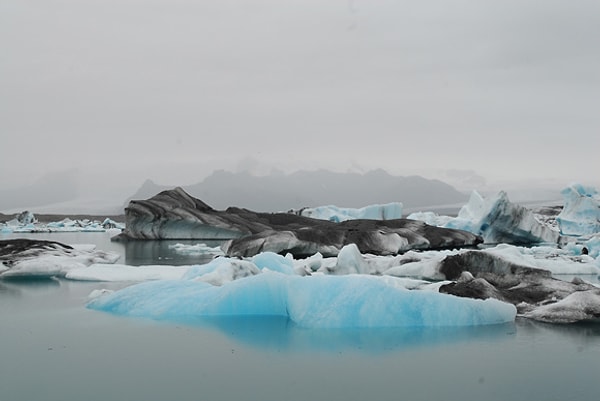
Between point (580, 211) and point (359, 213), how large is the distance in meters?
12.7

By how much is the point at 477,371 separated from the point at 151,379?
3.00 m

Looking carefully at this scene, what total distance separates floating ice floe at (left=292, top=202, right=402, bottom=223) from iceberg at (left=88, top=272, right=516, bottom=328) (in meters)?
25.6

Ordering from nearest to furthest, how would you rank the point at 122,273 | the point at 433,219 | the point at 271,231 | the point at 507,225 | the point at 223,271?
the point at 223,271, the point at 122,273, the point at 271,231, the point at 507,225, the point at 433,219

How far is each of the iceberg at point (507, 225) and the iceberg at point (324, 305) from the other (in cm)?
1951

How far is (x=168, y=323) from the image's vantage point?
7691 millimetres

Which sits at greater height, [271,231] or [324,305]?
[324,305]

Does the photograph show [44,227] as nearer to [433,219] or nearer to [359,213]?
[359,213]

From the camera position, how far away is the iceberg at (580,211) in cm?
3378

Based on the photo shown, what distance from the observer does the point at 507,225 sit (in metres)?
27.9

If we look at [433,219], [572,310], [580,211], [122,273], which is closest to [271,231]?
[122,273]

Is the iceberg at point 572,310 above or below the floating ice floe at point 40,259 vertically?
above

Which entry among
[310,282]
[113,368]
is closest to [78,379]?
[113,368]

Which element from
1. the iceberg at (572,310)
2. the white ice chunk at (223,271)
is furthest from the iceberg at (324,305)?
the white ice chunk at (223,271)

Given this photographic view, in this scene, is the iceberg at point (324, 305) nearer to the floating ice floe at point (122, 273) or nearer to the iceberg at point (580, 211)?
the floating ice floe at point (122, 273)
